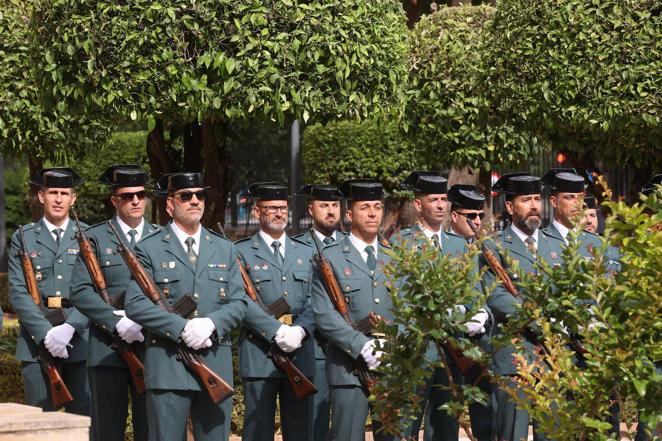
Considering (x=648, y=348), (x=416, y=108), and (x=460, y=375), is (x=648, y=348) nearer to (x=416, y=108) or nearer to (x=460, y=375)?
(x=460, y=375)

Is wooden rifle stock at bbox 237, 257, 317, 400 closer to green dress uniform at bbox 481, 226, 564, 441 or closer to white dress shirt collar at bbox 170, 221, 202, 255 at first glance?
white dress shirt collar at bbox 170, 221, 202, 255

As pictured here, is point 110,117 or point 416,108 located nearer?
point 110,117

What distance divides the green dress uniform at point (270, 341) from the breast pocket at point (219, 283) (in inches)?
25.5

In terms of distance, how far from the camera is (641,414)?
495 centimetres

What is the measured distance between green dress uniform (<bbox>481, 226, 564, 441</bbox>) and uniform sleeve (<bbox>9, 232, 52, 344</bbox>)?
2.75 meters

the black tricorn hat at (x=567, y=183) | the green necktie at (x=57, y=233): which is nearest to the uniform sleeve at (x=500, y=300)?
the black tricorn hat at (x=567, y=183)

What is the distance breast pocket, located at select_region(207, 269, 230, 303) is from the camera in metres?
7.20

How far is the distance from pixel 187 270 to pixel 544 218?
39.7 feet

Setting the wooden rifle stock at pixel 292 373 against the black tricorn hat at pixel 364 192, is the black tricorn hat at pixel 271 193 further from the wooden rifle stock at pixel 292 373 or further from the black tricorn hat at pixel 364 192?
the black tricorn hat at pixel 364 192

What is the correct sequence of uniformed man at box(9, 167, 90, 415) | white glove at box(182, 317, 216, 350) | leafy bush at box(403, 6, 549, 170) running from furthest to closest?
leafy bush at box(403, 6, 549, 170) → uniformed man at box(9, 167, 90, 415) → white glove at box(182, 317, 216, 350)

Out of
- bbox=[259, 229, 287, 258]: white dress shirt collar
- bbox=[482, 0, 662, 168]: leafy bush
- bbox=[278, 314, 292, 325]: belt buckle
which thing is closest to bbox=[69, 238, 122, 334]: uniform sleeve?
bbox=[278, 314, 292, 325]: belt buckle

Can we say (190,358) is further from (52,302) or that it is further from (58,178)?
(58,178)

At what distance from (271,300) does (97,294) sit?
45.6 inches

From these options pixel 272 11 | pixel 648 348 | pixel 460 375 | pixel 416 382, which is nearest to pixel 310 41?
pixel 272 11
